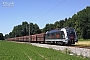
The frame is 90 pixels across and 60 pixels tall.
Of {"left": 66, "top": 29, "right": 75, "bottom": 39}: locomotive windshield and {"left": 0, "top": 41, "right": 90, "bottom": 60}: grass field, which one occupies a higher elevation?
{"left": 66, "top": 29, "right": 75, "bottom": 39}: locomotive windshield

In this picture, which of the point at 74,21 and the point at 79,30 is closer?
the point at 79,30

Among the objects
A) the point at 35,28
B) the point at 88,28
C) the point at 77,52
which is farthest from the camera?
the point at 35,28

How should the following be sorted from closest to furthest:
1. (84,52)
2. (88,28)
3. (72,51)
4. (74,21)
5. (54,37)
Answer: (84,52) < (72,51) < (54,37) < (88,28) < (74,21)

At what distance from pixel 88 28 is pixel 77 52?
80.8 meters

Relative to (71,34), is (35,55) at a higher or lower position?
lower

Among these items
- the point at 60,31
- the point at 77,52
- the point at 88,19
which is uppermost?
the point at 88,19

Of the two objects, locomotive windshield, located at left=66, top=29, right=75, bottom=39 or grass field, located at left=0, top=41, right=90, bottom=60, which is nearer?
grass field, located at left=0, top=41, right=90, bottom=60

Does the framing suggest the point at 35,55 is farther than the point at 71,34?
No

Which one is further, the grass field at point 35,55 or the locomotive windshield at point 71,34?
the locomotive windshield at point 71,34

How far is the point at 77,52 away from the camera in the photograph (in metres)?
24.8

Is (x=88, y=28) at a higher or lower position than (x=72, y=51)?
higher

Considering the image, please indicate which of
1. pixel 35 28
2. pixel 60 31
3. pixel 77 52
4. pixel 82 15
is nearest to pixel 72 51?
pixel 77 52

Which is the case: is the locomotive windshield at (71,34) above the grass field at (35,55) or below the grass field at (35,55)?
above

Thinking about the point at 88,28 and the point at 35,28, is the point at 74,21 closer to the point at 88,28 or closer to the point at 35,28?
the point at 88,28
